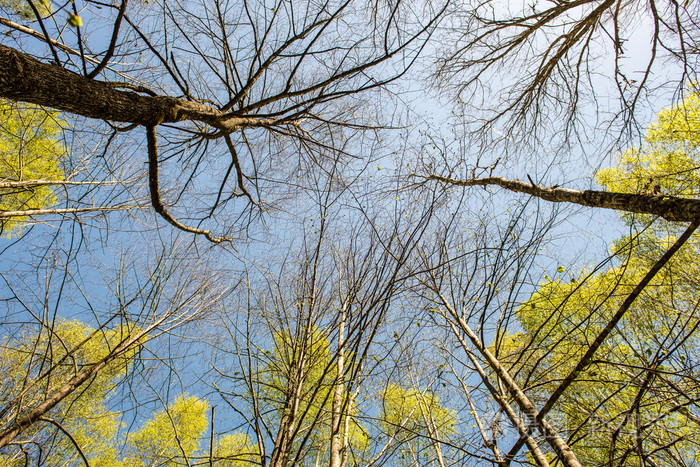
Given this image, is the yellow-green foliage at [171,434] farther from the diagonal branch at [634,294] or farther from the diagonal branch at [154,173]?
the diagonal branch at [634,294]

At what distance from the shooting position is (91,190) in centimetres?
348

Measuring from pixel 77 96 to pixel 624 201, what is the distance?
4232mm

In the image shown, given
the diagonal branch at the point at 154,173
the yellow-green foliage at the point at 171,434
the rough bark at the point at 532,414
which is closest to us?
the rough bark at the point at 532,414

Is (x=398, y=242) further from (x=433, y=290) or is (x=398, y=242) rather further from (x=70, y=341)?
(x=70, y=341)

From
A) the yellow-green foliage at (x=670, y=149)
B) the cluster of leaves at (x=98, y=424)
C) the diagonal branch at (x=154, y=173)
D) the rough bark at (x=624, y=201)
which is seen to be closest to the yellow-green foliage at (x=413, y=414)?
the rough bark at (x=624, y=201)

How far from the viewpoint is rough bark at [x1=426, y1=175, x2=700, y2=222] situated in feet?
7.15

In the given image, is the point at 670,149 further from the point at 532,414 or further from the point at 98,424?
the point at 98,424

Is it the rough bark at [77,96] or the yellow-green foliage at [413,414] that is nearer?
the rough bark at [77,96]

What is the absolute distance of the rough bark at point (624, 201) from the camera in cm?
218

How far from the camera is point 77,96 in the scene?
6.31ft

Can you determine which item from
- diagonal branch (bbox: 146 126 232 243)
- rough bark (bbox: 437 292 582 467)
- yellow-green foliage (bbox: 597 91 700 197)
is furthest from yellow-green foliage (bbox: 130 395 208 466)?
yellow-green foliage (bbox: 597 91 700 197)

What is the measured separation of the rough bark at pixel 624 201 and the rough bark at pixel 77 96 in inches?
93.0

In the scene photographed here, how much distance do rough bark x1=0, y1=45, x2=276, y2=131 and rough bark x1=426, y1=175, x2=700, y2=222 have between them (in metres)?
2.36

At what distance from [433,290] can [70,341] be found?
10.9m
